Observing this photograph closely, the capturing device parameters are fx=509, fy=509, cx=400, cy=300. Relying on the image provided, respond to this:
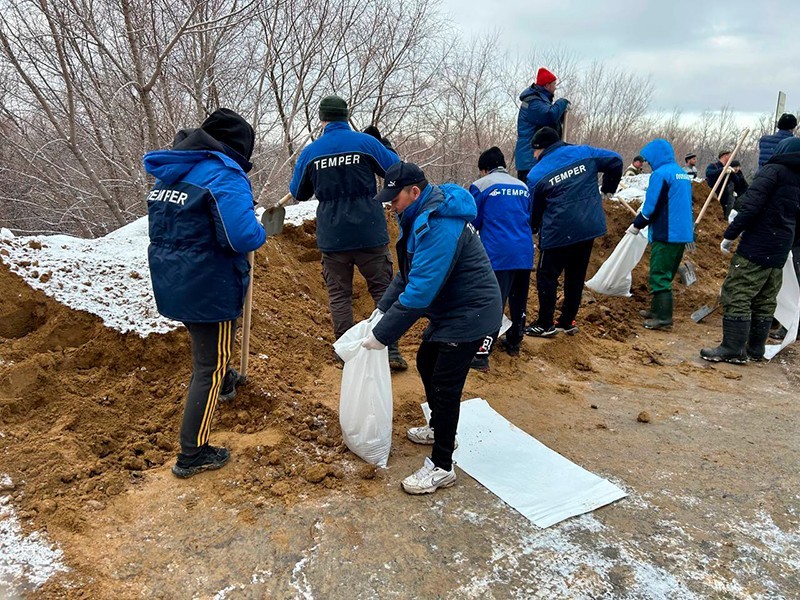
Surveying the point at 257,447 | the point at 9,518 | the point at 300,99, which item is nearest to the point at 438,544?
the point at 257,447

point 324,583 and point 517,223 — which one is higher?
point 517,223

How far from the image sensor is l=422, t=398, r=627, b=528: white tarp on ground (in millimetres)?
2500

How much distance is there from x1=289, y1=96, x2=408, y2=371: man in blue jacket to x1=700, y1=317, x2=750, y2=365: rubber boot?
3.28 m

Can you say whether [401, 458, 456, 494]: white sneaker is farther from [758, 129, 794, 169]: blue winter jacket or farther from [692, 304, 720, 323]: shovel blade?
[758, 129, 794, 169]: blue winter jacket

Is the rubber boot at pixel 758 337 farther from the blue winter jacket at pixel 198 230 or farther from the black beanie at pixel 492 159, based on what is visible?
the blue winter jacket at pixel 198 230

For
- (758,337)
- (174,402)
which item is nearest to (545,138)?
(758,337)

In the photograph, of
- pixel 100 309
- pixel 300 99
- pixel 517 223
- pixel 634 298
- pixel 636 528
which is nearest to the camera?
pixel 636 528

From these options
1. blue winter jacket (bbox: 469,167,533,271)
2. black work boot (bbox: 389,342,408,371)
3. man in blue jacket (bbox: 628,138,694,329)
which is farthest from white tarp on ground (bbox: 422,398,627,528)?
man in blue jacket (bbox: 628,138,694,329)

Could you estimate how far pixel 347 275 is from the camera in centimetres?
379

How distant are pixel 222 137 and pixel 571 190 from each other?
3136 millimetres

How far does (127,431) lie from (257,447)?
0.81 m

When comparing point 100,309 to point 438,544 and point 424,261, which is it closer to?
point 424,261

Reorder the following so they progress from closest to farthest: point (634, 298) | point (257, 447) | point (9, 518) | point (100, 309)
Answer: point (9, 518) < point (257, 447) < point (100, 309) < point (634, 298)

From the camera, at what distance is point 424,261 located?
2.25 meters
